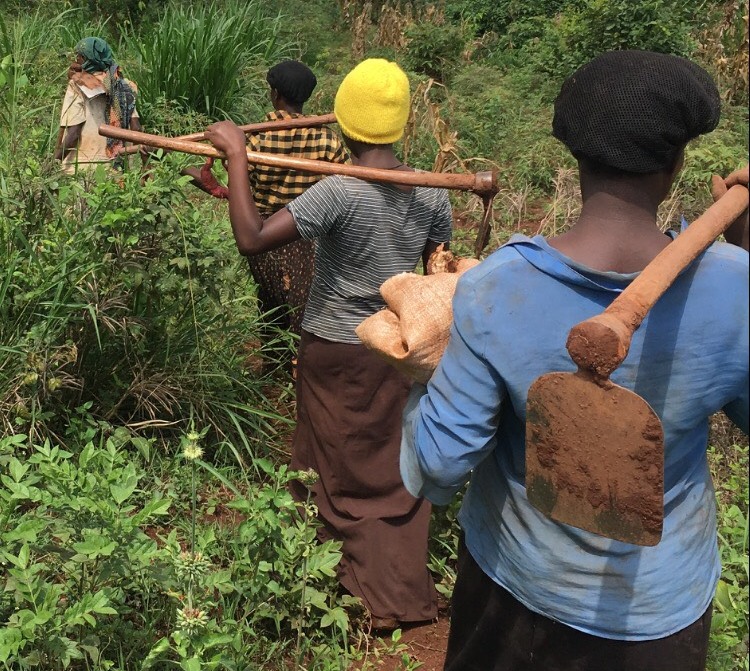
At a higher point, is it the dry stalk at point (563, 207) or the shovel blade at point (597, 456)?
the shovel blade at point (597, 456)

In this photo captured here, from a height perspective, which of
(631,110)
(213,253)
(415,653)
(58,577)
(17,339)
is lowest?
(415,653)

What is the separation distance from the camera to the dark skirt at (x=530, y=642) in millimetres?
1410

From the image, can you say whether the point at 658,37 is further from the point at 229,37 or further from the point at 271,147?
the point at 271,147

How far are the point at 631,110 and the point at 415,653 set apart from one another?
6.18ft

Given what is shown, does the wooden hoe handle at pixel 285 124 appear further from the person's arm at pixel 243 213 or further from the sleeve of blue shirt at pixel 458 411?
the sleeve of blue shirt at pixel 458 411

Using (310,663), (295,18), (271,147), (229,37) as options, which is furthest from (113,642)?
(295,18)

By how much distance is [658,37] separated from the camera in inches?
313

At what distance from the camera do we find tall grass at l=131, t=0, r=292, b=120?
6754mm

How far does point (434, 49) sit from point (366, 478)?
804cm

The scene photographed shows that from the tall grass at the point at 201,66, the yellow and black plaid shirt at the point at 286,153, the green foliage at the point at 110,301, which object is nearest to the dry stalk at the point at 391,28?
the tall grass at the point at 201,66

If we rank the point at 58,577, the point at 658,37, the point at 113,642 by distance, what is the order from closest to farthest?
1. the point at 113,642
2. the point at 58,577
3. the point at 658,37

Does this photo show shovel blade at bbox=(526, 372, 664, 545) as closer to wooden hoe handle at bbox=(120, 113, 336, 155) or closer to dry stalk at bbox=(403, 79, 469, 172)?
wooden hoe handle at bbox=(120, 113, 336, 155)

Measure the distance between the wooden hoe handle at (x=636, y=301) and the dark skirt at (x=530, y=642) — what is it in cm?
62

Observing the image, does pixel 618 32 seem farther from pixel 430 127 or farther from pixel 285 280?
pixel 285 280
